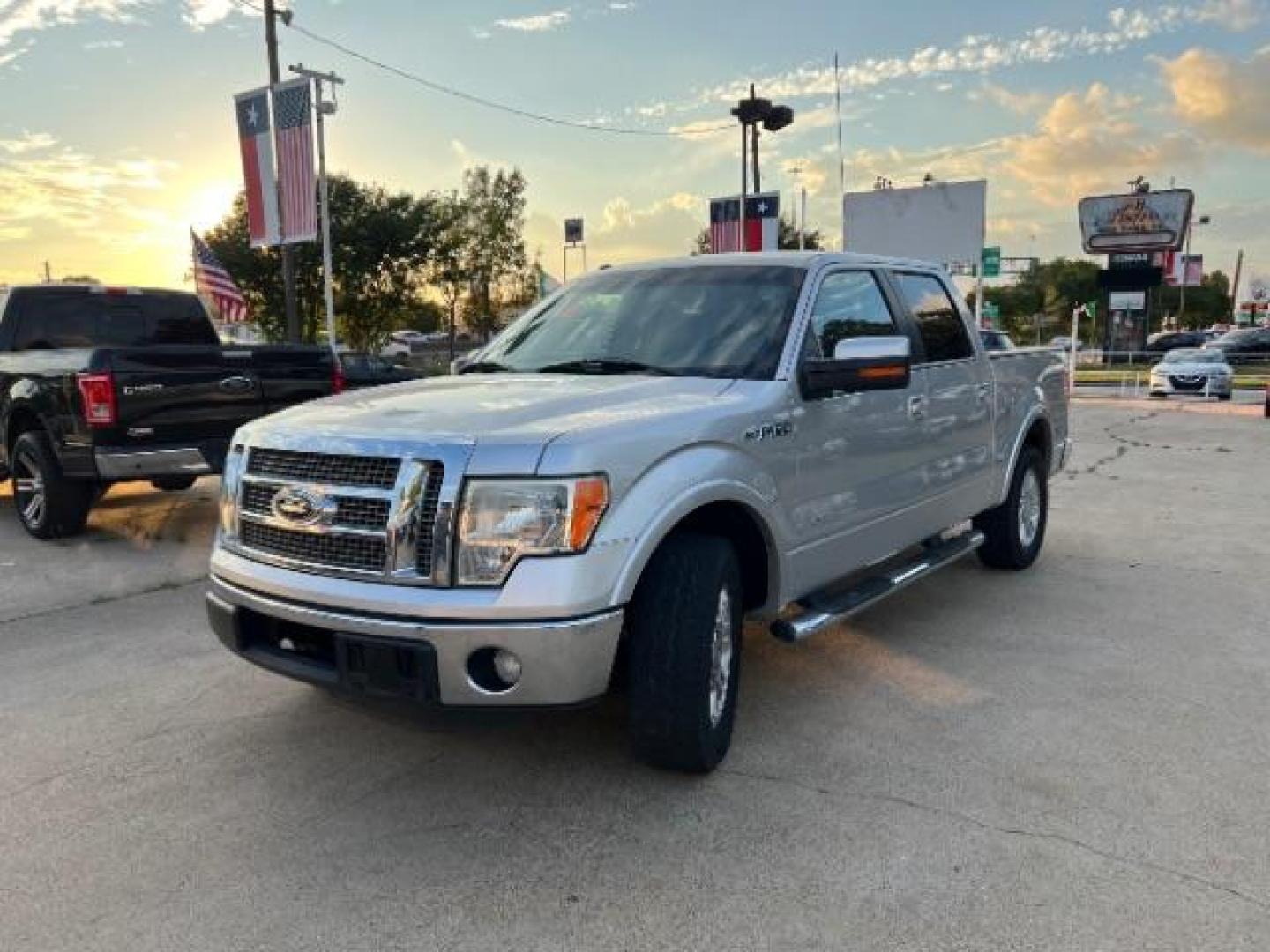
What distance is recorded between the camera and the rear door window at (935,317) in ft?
16.4

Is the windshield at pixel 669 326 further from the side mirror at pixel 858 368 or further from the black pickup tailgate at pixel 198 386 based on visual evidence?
the black pickup tailgate at pixel 198 386

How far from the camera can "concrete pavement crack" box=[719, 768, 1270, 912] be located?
8.84ft

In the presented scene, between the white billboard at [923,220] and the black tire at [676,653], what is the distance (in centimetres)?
2542

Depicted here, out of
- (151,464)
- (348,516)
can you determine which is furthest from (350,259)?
(348,516)

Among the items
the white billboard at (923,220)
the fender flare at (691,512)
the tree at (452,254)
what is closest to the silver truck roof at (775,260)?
the fender flare at (691,512)

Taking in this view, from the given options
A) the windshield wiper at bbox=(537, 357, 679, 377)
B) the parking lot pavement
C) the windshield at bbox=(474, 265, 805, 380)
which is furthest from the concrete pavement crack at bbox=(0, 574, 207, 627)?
the windshield wiper at bbox=(537, 357, 679, 377)

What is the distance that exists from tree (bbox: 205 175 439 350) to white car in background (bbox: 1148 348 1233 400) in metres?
22.6

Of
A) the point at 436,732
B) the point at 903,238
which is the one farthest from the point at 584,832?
the point at 903,238

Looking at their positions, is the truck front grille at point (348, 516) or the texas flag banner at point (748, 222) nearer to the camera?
the truck front grille at point (348, 516)

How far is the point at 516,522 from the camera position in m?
2.83

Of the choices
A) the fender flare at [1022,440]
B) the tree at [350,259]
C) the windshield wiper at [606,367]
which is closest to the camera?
the windshield wiper at [606,367]

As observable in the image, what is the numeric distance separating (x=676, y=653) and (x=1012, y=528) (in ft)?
Result: 12.4

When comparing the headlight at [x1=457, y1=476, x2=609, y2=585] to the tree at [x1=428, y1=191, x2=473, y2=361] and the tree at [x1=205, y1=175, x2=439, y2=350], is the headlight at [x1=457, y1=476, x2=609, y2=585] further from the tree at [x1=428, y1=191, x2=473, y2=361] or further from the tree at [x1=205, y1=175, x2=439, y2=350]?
the tree at [x1=428, y1=191, x2=473, y2=361]

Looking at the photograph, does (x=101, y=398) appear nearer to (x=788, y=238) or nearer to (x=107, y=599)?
(x=107, y=599)
